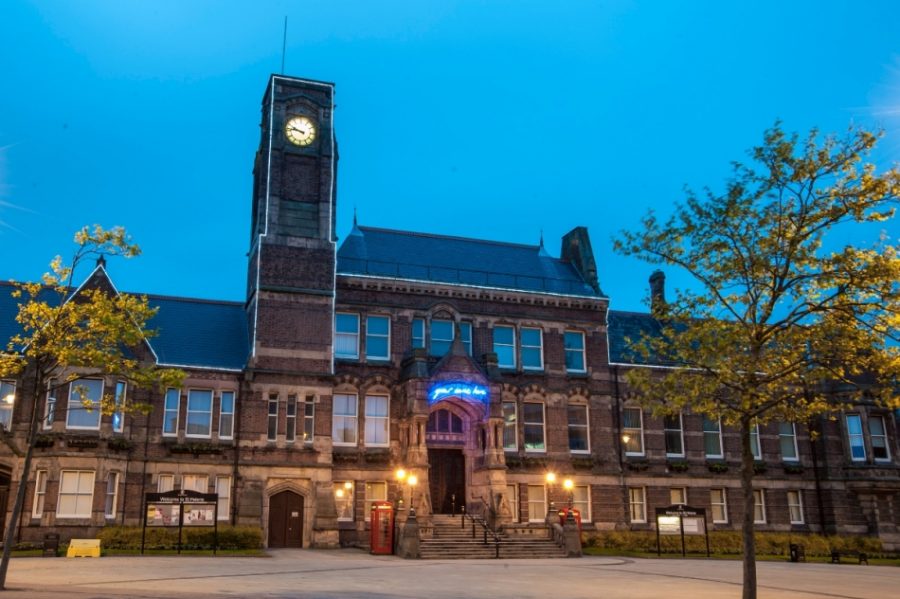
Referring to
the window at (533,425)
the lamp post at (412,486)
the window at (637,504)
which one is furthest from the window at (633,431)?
the lamp post at (412,486)

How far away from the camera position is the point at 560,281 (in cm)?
4500

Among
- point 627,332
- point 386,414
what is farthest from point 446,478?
point 627,332

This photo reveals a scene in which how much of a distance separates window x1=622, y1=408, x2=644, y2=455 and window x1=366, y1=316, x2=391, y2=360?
13123 mm

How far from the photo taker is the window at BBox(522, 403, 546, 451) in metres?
41.4

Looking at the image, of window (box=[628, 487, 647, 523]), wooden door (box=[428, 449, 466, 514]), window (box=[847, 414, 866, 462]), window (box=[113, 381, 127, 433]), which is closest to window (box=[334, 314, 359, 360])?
wooden door (box=[428, 449, 466, 514])

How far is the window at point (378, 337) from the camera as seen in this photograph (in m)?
39.9

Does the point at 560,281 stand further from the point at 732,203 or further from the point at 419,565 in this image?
the point at 732,203

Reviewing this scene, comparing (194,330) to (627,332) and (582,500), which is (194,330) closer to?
(582,500)

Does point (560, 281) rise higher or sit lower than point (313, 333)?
higher

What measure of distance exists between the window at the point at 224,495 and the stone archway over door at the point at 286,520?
1.79m

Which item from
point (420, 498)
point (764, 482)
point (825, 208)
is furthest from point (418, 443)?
point (825, 208)

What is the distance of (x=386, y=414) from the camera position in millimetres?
39219

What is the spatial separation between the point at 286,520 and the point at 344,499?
2878 millimetres

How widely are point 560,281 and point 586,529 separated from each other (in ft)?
42.6
